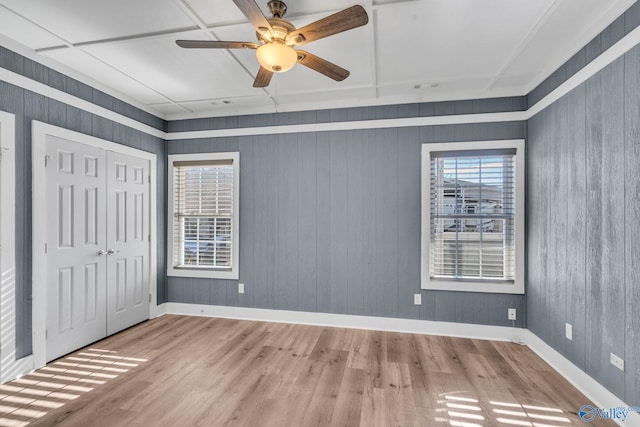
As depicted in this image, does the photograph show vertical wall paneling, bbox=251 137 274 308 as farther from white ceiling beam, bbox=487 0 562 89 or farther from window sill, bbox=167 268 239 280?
white ceiling beam, bbox=487 0 562 89

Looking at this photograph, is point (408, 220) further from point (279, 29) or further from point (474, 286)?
point (279, 29)

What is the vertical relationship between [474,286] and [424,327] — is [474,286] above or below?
above

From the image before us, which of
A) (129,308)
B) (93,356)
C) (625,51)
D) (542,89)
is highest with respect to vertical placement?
(542,89)

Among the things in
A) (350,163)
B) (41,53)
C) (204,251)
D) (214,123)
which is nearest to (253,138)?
(214,123)

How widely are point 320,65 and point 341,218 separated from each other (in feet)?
6.71

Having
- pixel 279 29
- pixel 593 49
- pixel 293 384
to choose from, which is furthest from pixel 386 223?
pixel 279 29

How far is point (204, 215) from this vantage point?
13.9 feet

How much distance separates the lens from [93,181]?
10.7 ft

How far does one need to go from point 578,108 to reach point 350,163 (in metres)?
2.23

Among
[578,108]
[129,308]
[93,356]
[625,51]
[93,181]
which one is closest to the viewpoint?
[625,51]

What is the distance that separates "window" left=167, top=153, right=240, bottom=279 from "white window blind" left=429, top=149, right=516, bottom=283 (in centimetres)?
264

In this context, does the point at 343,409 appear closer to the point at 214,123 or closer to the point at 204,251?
the point at 204,251

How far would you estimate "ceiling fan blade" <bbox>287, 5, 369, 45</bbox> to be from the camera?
1628 mm

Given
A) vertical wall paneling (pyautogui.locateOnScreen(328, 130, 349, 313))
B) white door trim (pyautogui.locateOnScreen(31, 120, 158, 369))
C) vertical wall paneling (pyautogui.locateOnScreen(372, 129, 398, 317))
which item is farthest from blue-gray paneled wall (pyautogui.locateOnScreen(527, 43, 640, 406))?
A: white door trim (pyautogui.locateOnScreen(31, 120, 158, 369))
